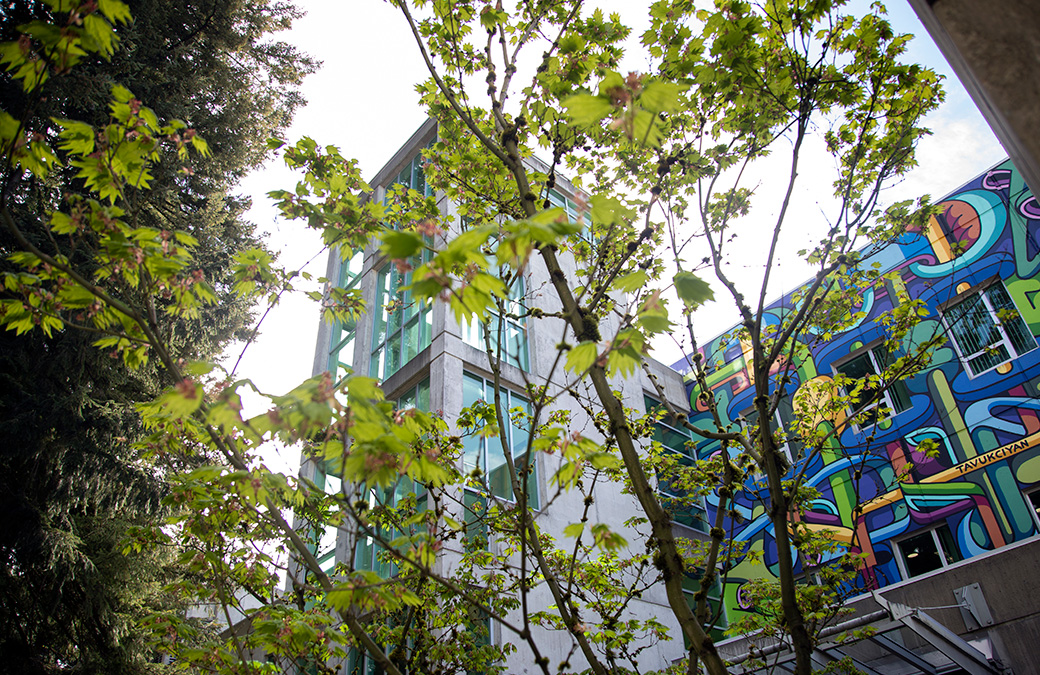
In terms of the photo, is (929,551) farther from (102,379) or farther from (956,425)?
(102,379)

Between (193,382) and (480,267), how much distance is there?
56.6 inches

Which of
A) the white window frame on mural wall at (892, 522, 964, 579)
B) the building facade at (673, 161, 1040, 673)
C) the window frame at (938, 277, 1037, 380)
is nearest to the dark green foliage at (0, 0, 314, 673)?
the building facade at (673, 161, 1040, 673)

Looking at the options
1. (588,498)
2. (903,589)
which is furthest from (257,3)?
(903,589)

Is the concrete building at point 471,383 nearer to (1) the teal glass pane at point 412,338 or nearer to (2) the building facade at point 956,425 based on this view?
(1) the teal glass pane at point 412,338

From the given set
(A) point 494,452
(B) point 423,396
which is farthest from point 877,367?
(B) point 423,396

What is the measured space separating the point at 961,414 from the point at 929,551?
2.92 m

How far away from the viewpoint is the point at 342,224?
4.33 meters

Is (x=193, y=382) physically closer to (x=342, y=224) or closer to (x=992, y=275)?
(x=342, y=224)

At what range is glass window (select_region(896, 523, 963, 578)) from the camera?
1105 centimetres

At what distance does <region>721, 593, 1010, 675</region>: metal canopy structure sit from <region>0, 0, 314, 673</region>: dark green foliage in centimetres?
795

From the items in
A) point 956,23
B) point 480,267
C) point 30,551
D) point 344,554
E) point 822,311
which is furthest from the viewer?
point 344,554

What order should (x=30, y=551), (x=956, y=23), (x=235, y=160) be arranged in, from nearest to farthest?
(x=956, y=23)
(x=30, y=551)
(x=235, y=160)

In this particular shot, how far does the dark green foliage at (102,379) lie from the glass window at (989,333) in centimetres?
1403

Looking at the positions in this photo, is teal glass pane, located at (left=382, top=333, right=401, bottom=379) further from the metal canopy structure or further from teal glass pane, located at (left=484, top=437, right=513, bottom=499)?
the metal canopy structure
